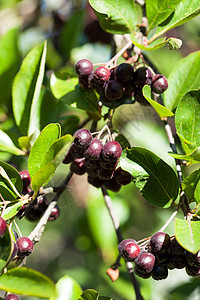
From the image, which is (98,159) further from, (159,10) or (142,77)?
(159,10)

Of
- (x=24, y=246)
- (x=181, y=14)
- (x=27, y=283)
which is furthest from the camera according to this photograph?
(x=181, y=14)

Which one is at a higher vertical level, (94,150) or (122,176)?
(94,150)

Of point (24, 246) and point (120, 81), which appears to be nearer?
point (24, 246)

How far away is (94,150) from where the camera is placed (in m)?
1.11

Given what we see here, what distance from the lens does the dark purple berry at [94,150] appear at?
1113 millimetres

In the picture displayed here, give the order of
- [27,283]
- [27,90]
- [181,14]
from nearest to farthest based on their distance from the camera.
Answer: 1. [27,283]
2. [181,14]
3. [27,90]

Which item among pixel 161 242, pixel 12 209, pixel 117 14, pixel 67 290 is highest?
pixel 117 14

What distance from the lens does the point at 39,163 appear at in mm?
1090

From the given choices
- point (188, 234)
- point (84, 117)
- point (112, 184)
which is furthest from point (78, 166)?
point (84, 117)

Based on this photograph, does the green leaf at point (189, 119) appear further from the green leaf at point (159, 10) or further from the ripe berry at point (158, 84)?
the green leaf at point (159, 10)

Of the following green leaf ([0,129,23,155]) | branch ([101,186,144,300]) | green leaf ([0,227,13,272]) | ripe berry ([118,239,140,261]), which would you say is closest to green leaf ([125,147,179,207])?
ripe berry ([118,239,140,261])

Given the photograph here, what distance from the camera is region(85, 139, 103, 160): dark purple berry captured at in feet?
3.65

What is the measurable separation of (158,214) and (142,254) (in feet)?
5.57

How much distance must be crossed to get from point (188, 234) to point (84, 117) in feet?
5.71
